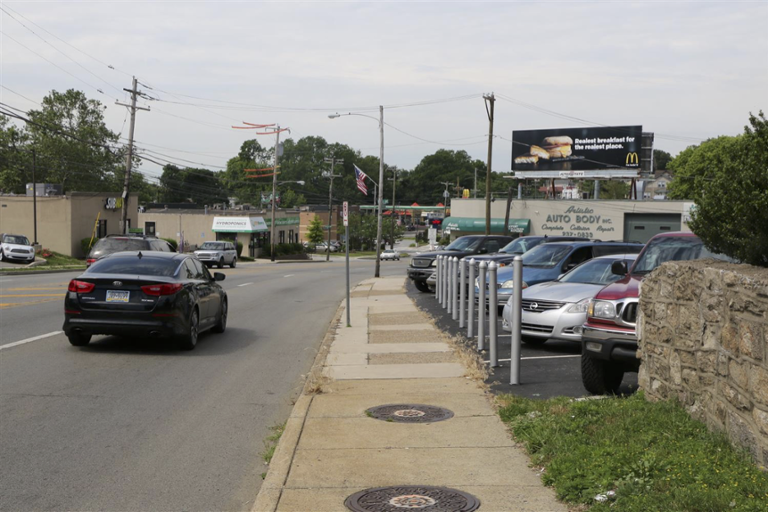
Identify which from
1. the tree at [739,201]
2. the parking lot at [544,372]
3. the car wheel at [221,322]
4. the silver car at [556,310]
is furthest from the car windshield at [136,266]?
the tree at [739,201]

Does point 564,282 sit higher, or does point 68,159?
point 68,159

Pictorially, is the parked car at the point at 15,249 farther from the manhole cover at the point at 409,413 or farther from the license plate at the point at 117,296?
the manhole cover at the point at 409,413

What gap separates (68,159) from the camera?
328 feet

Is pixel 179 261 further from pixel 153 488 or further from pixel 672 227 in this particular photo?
pixel 672 227

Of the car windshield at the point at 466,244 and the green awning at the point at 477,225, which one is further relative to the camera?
the green awning at the point at 477,225

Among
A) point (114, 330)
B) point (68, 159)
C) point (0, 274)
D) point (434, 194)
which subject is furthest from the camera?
point (434, 194)

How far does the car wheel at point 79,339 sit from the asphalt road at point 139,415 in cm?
12

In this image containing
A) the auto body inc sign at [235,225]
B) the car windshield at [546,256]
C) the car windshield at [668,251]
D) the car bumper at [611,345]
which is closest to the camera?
the car bumper at [611,345]

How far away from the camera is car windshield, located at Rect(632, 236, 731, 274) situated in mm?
11203

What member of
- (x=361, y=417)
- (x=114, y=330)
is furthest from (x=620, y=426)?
(x=114, y=330)

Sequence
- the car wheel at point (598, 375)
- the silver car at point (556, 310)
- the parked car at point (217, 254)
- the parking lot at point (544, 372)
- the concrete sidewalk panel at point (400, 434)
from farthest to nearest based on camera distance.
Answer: the parked car at point (217, 254) → the silver car at point (556, 310) → the parking lot at point (544, 372) → the car wheel at point (598, 375) → the concrete sidewalk panel at point (400, 434)

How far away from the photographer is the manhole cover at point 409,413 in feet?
27.1

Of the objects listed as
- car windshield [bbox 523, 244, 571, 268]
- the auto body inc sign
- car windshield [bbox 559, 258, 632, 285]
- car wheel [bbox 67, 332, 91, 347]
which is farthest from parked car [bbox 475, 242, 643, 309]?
the auto body inc sign

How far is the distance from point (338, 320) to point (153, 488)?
12.7 metres
